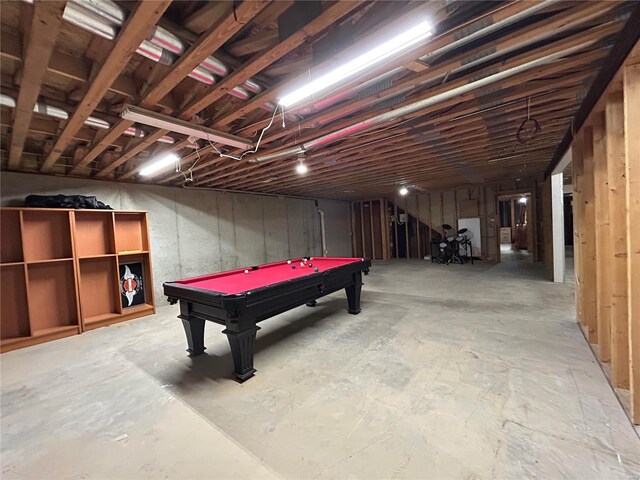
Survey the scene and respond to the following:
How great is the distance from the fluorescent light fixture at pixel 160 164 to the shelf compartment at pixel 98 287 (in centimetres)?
163

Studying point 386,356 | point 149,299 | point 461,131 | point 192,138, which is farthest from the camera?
point 149,299

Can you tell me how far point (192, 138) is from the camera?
116 inches

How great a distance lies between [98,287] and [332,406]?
4550mm

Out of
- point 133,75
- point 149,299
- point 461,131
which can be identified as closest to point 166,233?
point 149,299

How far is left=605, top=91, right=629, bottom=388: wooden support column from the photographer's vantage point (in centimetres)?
193

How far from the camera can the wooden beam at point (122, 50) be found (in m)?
1.31

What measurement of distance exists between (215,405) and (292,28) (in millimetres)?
2670

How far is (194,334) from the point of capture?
293 cm

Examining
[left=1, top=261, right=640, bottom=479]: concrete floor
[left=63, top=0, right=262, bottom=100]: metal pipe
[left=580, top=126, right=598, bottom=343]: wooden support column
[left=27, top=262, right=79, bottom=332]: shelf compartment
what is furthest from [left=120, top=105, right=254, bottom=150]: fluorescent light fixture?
A: [left=580, top=126, right=598, bottom=343]: wooden support column

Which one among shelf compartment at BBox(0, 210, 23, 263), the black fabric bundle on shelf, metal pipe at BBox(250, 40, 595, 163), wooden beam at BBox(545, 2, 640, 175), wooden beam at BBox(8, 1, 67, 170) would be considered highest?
wooden beam at BBox(8, 1, 67, 170)

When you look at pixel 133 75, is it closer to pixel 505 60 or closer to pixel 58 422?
pixel 58 422

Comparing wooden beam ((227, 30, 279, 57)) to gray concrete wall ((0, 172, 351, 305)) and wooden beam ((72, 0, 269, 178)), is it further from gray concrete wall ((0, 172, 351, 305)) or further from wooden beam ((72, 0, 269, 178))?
gray concrete wall ((0, 172, 351, 305))

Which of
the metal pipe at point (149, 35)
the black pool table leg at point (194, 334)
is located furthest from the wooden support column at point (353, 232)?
the metal pipe at point (149, 35)

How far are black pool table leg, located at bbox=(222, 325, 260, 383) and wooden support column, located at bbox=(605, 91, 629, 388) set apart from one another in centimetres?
295
